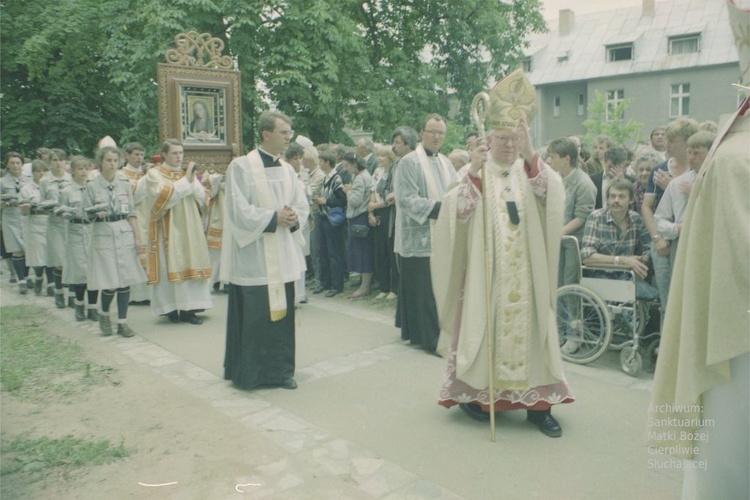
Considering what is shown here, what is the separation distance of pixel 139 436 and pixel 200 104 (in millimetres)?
4872

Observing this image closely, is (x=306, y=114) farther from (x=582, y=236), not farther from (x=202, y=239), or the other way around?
(x=582, y=236)

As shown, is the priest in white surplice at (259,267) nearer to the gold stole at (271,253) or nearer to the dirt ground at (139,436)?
the gold stole at (271,253)

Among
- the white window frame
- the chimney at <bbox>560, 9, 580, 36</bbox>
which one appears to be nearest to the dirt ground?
the white window frame

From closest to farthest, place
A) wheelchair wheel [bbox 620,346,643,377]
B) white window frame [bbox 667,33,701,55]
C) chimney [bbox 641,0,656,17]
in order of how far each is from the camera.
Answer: wheelchair wheel [bbox 620,346,643,377]
white window frame [bbox 667,33,701,55]
chimney [bbox 641,0,656,17]

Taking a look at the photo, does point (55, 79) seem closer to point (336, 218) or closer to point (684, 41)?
point (336, 218)

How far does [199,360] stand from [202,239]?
7.19ft

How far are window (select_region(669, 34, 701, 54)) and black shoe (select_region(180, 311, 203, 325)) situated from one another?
3464cm

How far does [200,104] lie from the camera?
26.4ft

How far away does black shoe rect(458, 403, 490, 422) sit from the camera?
4.29m

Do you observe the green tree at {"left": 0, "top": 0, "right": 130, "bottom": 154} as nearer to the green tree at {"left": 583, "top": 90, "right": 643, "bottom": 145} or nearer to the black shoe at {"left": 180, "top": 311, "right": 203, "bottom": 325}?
the black shoe at {"left": 180, "top": 311, "right": 203, "bottom": 325}

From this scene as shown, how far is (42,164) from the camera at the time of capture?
34.0ft

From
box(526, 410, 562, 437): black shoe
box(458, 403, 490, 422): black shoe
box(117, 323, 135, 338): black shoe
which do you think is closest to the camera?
box(526, 410, 562, 437): black shoe

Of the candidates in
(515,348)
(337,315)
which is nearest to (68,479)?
(515,348)

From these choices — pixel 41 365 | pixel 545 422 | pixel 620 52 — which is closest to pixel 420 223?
pixel 545 422
